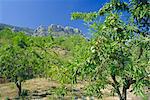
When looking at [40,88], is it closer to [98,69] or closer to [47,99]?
[47,99]

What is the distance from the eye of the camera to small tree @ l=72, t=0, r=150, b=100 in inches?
471

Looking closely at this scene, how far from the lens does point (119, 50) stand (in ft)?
40.1

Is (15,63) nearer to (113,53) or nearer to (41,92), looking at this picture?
(41,92)

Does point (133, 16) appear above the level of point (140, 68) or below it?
above

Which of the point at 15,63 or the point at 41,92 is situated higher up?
the point at 15,63

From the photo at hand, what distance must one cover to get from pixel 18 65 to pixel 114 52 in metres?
33.6

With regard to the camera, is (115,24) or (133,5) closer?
(115,24)

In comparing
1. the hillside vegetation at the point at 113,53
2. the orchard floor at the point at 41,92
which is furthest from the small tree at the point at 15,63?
the hillside vegetation at the point at 113,53

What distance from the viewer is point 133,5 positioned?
47.6ft

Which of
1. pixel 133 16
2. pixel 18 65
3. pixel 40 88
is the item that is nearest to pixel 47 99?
pixel 18 65

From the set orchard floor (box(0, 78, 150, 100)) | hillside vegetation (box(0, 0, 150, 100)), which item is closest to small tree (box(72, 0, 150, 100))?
hillside vegetation (box(0, 0, 150, 100))

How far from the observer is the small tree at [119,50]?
12.0 meters

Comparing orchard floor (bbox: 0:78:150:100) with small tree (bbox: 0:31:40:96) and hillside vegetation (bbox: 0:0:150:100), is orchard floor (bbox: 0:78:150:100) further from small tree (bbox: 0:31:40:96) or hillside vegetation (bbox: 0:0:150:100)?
hillside vegetation (bbox: 0:0:150:100)

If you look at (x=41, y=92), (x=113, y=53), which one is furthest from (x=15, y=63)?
(x=113, y=53)
